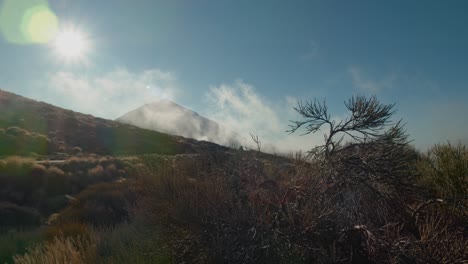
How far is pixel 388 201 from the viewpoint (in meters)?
6.81

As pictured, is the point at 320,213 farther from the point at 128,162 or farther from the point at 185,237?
the point at 128,162

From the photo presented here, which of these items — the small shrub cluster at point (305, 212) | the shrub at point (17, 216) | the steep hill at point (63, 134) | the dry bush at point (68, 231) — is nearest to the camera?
the small shrub cluster at point (305, 212)

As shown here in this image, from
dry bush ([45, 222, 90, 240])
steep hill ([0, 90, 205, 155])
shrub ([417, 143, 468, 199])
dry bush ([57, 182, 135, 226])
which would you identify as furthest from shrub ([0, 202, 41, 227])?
steep hill ([0, 90, 205, 155])

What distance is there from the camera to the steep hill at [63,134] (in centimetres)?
3584

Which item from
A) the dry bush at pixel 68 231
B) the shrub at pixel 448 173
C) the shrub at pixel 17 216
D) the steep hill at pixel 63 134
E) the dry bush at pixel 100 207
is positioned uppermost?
the steep hill at pixel 63 134

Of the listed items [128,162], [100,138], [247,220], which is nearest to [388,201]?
[247,220]

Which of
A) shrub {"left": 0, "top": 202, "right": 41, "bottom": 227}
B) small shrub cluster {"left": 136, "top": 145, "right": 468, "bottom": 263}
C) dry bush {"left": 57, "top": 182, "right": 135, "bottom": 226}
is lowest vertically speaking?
shrub {"left": 0, "top": 202, "right": 41, "bottom": 227}

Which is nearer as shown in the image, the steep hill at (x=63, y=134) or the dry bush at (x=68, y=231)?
the dry bush at (x=68, y=231)

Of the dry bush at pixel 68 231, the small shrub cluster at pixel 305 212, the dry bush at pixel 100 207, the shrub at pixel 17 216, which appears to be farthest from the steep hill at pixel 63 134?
the small shrub cluster at pixel 305 212

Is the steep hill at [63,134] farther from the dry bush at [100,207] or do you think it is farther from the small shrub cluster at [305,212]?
the small shrub cluster at [305,212]

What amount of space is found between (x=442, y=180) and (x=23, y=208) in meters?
15.2

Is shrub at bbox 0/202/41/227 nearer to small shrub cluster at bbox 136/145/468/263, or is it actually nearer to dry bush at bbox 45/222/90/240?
dry bush at bbox 45/222/90/240

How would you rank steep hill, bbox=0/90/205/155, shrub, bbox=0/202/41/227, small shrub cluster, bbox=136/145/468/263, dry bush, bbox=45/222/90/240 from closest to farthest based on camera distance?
1. small shrub cluster, bbox=136/145/468/263
2. dry bush, bbox=45/222/90/240
3. shrub, bbox=0/202/41/227
4. steep hill, bbox=0/90/205/155

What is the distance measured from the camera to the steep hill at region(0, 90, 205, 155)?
3584 cm
